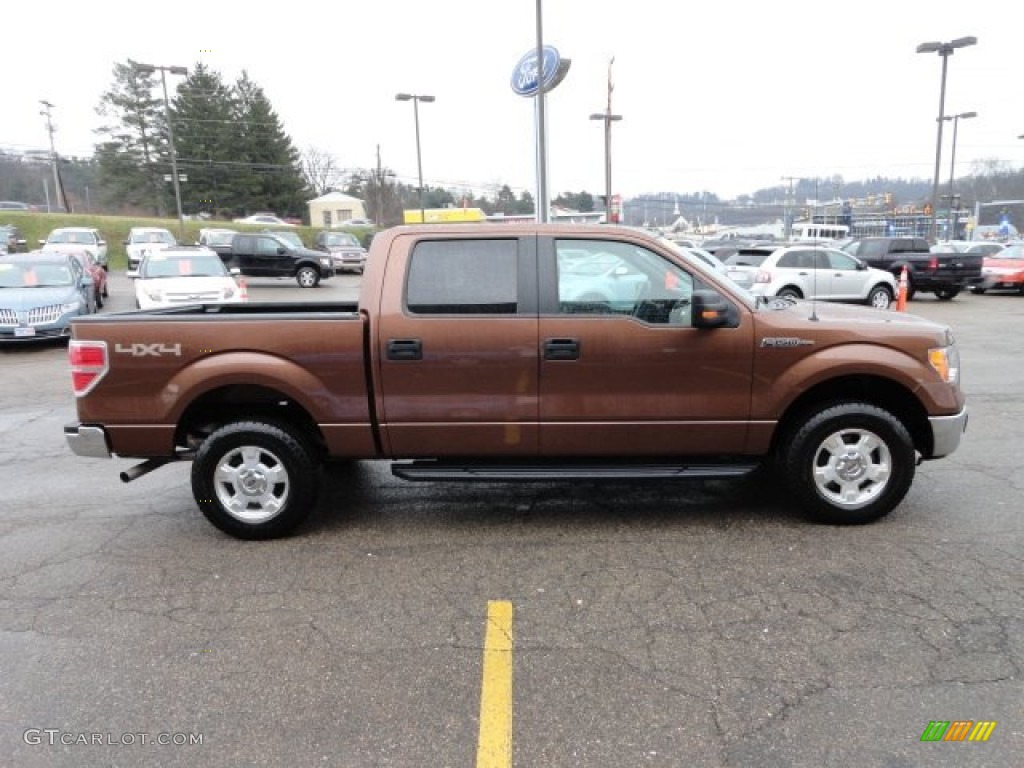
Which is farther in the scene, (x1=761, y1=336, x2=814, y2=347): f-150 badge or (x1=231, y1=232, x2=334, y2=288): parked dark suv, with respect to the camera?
(x1=231, y1=232, x2=334, y2=288): parked dark suv

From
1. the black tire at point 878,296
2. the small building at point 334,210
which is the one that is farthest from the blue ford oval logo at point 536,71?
the small building at point 334,210

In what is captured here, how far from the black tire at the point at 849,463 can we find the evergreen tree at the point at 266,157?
236ft

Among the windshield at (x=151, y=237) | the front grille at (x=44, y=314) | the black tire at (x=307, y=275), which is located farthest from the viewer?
the windshield at (x=151, y=237)

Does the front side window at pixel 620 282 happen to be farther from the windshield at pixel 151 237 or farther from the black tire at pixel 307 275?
the windshield at pixel 151 237

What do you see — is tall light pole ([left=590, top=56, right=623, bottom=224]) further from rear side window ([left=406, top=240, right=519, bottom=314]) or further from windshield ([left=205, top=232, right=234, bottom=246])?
rear side window ([left=406, top=240, right=519, bottom=314])

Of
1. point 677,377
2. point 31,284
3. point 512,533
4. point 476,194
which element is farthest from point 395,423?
point 476,194

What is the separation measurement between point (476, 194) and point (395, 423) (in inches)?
3564

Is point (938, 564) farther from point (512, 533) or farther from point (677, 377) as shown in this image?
point (512, 533)

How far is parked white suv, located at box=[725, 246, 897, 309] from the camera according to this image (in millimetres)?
16484

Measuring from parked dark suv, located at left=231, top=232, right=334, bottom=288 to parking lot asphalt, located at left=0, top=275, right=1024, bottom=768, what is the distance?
21.1 metres

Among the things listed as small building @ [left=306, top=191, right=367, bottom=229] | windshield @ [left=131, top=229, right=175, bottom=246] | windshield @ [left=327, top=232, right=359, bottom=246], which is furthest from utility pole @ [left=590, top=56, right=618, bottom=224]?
small building @ [left=306, top=191, right=367, bottom=229]

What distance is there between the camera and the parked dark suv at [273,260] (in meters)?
25.6

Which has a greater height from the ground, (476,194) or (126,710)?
(476,194)

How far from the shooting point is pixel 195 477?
14.5 feet
